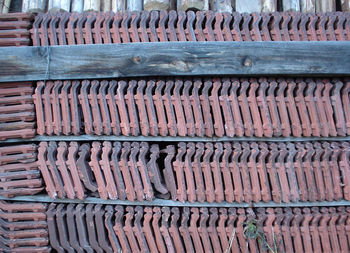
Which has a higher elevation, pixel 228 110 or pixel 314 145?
pixel 228 110

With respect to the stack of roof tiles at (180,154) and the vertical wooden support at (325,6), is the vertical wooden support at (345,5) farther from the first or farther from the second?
the stack of roof tiles at (180,154)

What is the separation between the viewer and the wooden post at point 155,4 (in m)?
3.38

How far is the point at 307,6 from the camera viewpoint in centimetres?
351

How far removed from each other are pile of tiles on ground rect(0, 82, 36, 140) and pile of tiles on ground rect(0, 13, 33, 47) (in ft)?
1.47

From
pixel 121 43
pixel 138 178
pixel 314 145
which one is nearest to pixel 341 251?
pixel 314 145

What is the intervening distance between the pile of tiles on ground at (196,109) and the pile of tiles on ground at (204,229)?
805mm

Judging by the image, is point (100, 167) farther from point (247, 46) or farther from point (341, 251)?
point (341, 251)

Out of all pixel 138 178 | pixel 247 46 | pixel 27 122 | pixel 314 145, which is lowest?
pixel 138 178

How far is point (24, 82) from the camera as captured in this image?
3.31m

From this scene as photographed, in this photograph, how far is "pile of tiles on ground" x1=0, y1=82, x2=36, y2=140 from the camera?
10.7ft

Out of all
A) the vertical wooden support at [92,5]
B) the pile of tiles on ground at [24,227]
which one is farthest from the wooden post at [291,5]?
the pile of tiles on ground at [24,227]

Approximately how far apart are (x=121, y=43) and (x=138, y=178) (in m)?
1.39

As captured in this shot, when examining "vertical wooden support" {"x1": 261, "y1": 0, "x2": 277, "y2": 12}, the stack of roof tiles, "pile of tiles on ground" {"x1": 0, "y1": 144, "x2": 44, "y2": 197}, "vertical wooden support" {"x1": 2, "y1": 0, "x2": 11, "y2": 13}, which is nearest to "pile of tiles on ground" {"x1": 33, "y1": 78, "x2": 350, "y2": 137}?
the stack of roof tiles

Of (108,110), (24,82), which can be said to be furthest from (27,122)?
(108,110)
